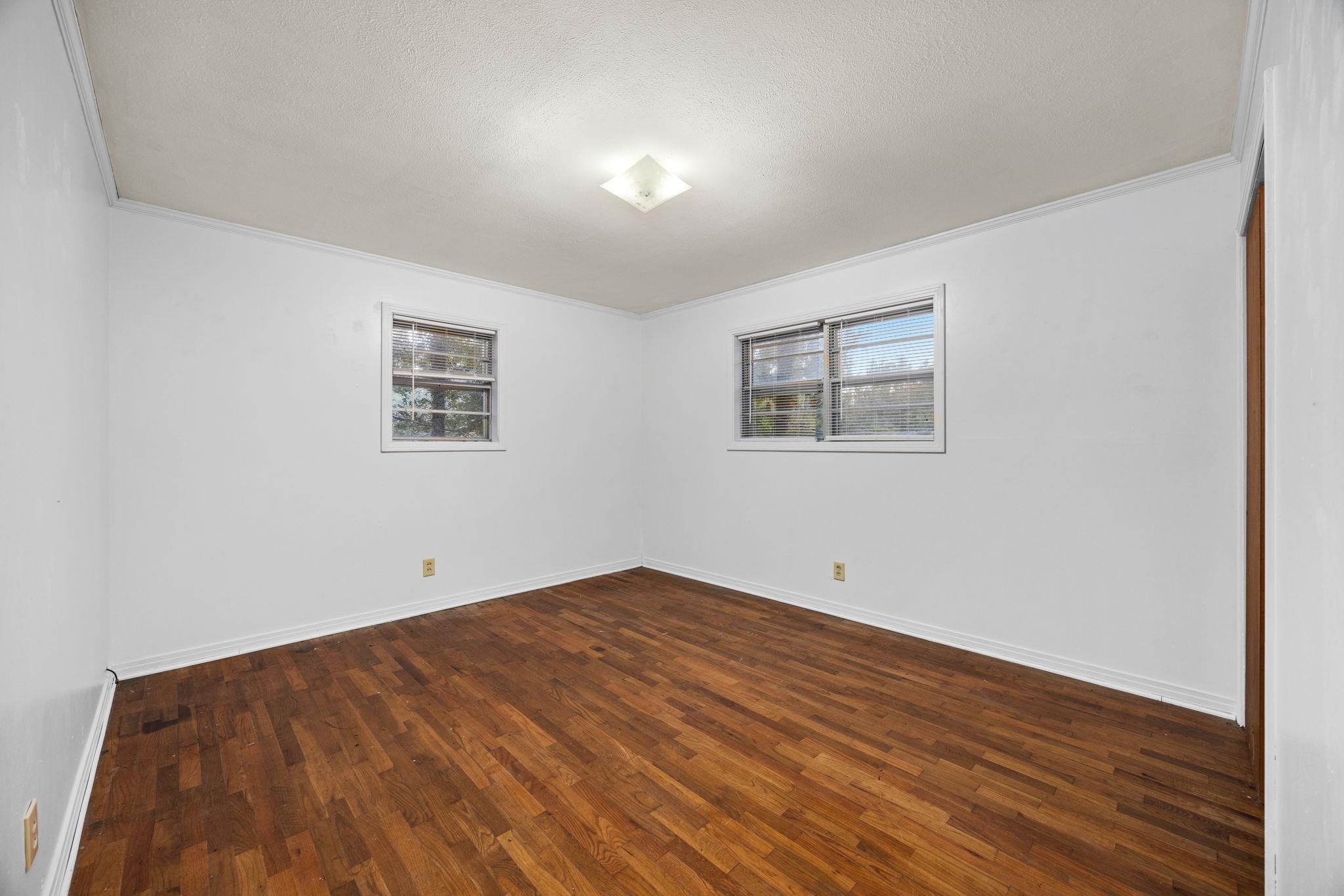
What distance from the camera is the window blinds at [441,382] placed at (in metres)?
3.86

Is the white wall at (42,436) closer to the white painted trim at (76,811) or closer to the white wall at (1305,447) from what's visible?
the white painted trim at (76,811)

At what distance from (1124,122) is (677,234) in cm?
212

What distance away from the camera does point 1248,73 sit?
5.83 ft

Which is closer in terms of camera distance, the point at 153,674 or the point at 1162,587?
the point at 1162,587

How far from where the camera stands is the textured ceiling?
1650 mm

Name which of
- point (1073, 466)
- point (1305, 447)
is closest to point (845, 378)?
point (1073, 466)

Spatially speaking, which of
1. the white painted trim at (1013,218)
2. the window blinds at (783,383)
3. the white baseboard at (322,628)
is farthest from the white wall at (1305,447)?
the white baseboard at (322,628)

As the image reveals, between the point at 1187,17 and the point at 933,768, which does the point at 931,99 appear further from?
the point at 933,768

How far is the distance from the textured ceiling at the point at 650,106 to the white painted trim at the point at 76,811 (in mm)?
2399

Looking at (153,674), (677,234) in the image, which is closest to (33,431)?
(153,674)

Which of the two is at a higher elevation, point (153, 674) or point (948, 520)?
point (948, 520)

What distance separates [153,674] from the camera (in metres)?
2.84

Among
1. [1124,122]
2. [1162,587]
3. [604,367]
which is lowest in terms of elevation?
[1162,587]

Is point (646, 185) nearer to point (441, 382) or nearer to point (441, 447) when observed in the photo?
point (441, 382)
